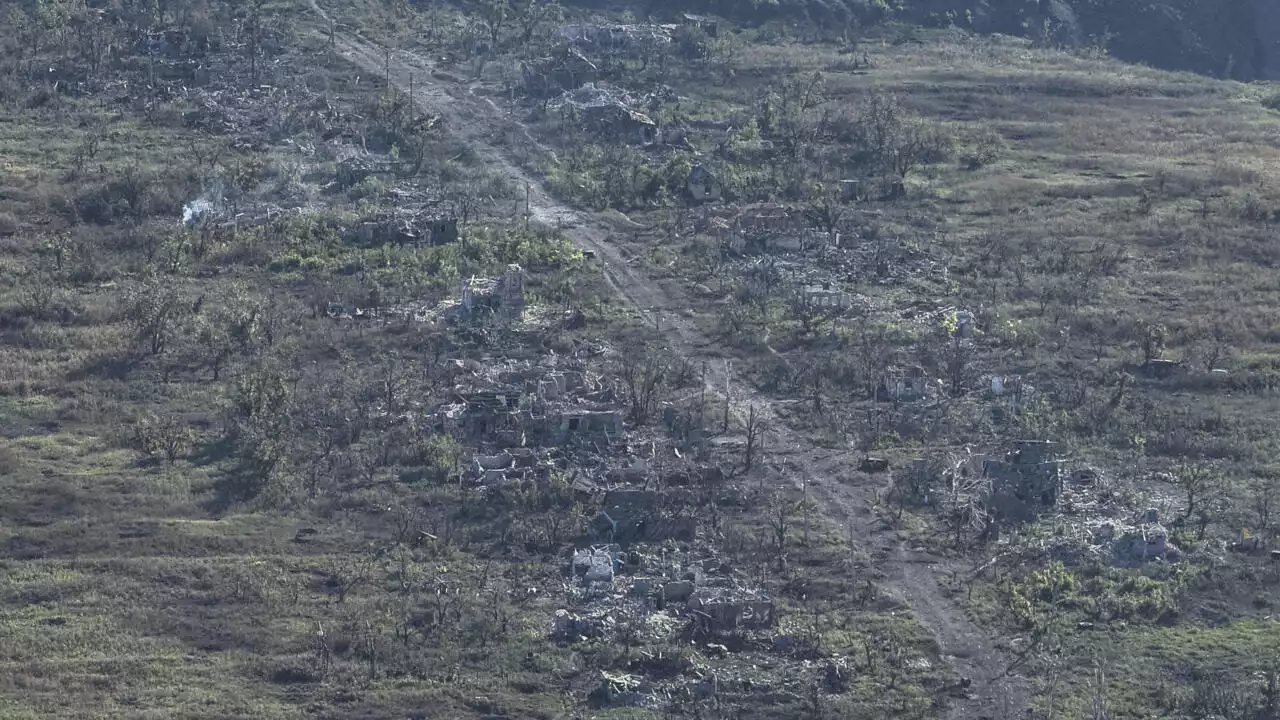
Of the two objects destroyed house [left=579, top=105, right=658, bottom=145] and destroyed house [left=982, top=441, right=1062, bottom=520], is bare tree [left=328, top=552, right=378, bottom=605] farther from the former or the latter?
destroyed house [left=579, top=105, right=658, bottom=145]

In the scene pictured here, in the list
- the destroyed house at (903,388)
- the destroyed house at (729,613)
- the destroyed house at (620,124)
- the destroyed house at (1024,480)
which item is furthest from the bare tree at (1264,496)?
the destroyed house at (620,124)

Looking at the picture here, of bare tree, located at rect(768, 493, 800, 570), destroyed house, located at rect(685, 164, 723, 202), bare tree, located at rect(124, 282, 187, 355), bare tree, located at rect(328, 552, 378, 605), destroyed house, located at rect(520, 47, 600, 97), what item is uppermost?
destroyed house, located at rect(520, 47, 600, 97)

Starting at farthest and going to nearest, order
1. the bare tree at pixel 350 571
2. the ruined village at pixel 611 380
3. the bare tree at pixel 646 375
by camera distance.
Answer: the bare tree at pixel 646 375 < the bare tree at pixel 350 571 < the ruined village at pixel 611 380

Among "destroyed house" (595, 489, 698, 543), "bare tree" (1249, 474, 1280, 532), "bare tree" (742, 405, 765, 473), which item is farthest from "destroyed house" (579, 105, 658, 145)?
"bare tree" (1249, 474, 1280, 532)

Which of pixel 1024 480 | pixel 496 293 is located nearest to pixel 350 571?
pixel 1024 480

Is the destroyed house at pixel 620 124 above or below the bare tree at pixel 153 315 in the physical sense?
above

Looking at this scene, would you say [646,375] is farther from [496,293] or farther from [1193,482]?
[1193,482]

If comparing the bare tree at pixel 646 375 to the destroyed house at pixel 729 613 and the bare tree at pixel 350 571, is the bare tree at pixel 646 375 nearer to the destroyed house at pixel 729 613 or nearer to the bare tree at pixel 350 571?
the bare tree at pixel 350 571

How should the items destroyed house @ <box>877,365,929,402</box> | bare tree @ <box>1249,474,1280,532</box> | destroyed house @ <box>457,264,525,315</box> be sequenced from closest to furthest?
1. bare tree @ <box>1249,474,1280,532</box>
2. destroyed house @ <box>877,365,929,402</box>
3. destroyed house @ <box>457,264,525,315</box>
